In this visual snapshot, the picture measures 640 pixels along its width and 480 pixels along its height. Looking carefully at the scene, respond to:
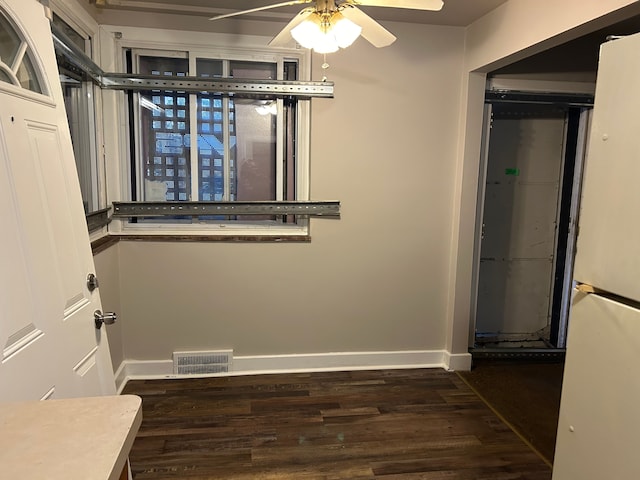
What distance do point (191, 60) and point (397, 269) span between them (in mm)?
2021

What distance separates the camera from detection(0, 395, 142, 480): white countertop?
70 centimetres

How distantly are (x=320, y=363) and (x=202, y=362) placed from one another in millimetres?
846

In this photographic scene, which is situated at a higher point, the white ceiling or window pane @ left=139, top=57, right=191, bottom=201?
the white ceiling

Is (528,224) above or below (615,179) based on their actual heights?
below

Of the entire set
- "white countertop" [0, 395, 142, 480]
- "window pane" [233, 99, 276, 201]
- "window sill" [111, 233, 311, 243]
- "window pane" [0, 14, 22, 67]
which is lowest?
"white countertop" [0, 395, 142, 480]

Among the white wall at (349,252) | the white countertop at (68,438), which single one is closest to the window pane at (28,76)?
the white countertop at (68,438)

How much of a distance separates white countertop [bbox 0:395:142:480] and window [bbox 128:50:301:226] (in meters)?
2.26

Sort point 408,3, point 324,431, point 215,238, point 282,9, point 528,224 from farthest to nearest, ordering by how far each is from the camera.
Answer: point 528,224 → point 215,238 → point 282,9 → point 324,431 → point 408,3

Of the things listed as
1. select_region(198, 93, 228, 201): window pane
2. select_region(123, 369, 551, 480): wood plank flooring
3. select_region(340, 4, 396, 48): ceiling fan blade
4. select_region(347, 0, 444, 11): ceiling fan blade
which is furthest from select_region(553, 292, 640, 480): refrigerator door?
select_region(198, 93, 228, 201): window pane

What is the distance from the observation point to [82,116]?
101 inches

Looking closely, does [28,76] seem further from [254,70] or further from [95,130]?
[254,70]

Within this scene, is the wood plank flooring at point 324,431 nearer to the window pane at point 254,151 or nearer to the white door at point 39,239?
A: the white door at point 39,239

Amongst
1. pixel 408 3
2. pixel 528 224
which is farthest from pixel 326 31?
pixel 528 224

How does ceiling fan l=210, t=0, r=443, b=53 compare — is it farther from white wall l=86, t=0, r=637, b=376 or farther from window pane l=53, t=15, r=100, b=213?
window pane l=53, t=15, r=100, b=213
